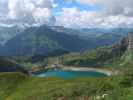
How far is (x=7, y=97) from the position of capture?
89688 mm

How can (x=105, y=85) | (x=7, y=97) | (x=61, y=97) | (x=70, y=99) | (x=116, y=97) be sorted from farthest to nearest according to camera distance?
(x=7, y=97)
(x=105, y=85)
(x=61, y=97)
(x=70, y=99)
(x=116, y=97)

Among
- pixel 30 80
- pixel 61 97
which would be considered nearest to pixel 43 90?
pixel 61 97

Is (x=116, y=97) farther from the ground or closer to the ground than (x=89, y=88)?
farther from the ground

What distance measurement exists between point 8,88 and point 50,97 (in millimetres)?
29192

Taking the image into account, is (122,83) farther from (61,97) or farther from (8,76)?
(8,76)

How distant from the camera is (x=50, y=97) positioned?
79688 mm

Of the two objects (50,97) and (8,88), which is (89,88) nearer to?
(50,97)

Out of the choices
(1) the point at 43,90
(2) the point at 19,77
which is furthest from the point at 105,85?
(2) the point at 19,77

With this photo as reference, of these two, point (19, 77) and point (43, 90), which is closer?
point (43, 90)

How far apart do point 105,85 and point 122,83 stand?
23.0ft

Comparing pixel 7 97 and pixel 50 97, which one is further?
pixel 7 97

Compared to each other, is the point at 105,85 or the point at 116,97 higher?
the point at 116,97

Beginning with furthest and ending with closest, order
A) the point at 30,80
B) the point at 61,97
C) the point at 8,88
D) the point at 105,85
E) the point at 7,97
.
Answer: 1. the point at 30,80
2. the point at 8,88
3. the point at 7,97
4. the point at 105,85
5. the point at 61,97

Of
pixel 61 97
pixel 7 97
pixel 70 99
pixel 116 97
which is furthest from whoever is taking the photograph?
pixel 7 97
